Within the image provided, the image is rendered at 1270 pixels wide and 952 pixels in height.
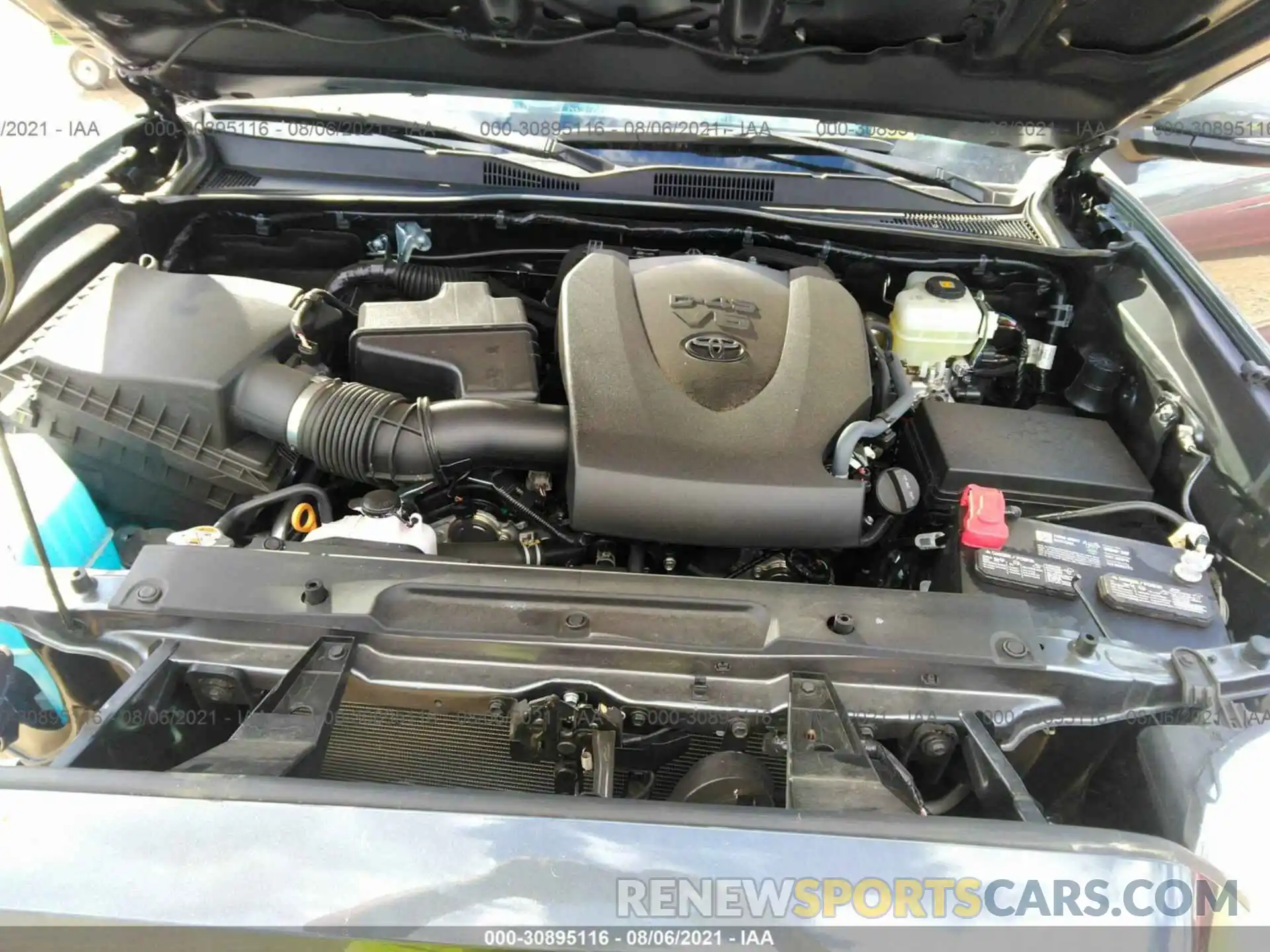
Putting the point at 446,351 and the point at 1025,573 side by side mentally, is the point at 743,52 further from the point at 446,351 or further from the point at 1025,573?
the point at 1025,573

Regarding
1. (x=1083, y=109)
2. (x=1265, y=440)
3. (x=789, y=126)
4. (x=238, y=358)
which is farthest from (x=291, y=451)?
(x=1083, y=109)

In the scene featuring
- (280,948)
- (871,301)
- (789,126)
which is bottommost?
(280,948)

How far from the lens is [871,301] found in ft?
6.22

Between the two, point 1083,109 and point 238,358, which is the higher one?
point 1083,109

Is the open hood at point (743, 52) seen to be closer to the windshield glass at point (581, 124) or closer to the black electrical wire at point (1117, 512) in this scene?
the windshield glass at point (581, 124)

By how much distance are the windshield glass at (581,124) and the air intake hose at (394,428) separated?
88cm

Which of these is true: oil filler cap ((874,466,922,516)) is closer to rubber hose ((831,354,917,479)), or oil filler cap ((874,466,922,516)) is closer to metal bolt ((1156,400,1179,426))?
rubber hose ((831,354,917,479))

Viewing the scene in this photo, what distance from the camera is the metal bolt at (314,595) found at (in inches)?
43.6

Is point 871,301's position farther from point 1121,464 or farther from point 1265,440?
point 1265,440

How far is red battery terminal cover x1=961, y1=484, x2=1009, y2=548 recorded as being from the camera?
128 cm

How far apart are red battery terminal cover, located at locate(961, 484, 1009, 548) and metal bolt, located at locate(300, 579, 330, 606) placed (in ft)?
3.11

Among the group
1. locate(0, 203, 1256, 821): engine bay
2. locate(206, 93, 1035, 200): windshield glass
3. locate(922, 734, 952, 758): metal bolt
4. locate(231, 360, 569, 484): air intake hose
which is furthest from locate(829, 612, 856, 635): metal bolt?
locate(206, 93, 1035, 200): windshield glass

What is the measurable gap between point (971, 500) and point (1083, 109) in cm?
107

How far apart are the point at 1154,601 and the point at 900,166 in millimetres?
1217
